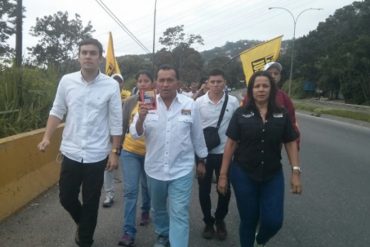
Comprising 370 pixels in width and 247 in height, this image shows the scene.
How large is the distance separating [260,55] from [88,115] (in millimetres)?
3308

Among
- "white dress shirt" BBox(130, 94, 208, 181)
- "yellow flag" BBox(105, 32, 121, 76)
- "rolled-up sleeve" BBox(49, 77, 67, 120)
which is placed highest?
"yellow flag" BBox(105, 32, 121, 76)

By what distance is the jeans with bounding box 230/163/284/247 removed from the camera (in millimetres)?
4246

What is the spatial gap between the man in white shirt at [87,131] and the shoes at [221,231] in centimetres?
140

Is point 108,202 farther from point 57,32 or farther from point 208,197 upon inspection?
point 57,32

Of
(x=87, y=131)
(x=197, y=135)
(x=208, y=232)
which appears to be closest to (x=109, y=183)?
(x=208, y=232)

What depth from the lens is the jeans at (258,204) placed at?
4246 mm

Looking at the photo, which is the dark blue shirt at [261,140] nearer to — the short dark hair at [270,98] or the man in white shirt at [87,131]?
the short dark hair at [270,98]

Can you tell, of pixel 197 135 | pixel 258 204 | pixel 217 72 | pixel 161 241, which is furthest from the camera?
pixel 217 72

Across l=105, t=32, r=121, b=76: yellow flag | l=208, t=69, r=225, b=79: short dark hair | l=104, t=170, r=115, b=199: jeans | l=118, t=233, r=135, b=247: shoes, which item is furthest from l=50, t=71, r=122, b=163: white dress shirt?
l=105, t=32, r=121, b=76: yellow flag

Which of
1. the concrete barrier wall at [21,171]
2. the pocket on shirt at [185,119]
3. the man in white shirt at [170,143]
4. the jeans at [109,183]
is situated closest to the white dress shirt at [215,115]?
the man in white shirt at [170,143]

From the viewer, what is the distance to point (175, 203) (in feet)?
14.0

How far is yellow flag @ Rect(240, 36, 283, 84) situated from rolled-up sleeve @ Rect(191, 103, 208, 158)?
2.48 m

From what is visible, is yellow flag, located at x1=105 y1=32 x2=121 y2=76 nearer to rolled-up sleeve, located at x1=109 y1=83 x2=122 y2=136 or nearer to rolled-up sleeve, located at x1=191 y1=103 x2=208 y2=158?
rolled-up sleeve, located at x1=109 y1=83 x2=122 y2=136

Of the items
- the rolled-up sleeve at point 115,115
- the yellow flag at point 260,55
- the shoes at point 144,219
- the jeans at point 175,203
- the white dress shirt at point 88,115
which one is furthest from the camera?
the yellow flag at point 260,55
